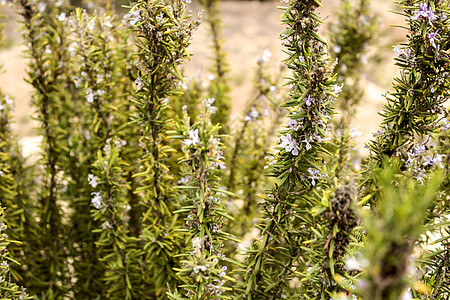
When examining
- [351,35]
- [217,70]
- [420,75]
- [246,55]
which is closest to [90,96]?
[217,70]

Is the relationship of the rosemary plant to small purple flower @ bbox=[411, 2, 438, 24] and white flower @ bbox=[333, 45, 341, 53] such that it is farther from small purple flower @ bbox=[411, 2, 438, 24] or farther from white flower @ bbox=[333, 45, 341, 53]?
small purple flower @ bbox=[411, 2, 438, 24]

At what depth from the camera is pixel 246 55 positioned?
271 inches

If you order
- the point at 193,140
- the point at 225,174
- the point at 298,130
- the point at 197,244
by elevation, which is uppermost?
the point at 225,174

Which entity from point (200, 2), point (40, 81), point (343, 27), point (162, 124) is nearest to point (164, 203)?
point (162, 124)

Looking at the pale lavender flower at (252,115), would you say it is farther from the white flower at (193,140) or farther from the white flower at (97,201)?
the white flower at (193,140)

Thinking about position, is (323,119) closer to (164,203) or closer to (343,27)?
(164,203)

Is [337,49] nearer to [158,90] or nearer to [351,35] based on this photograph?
[351,35]

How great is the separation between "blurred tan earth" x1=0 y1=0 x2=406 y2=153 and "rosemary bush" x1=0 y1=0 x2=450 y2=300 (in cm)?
259

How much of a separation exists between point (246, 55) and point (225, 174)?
4864 millimetres

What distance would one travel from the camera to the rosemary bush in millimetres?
1088

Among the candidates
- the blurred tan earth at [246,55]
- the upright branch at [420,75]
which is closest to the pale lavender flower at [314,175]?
the upright branch at [420,75]

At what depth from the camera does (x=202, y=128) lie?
3.76 feet

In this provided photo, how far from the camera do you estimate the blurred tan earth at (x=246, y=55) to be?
543cm

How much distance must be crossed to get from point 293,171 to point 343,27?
2002 mm
